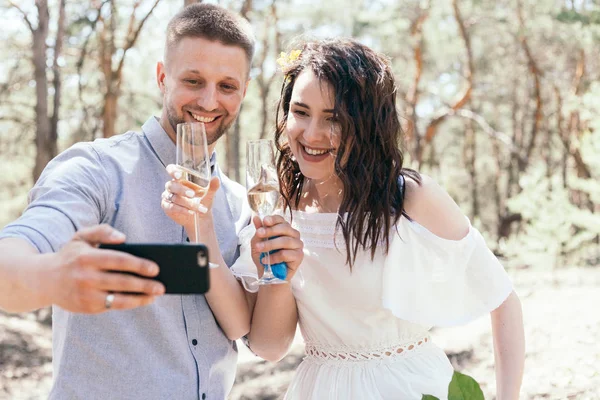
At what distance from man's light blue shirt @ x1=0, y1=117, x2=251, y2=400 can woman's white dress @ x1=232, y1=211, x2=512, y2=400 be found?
31 cm

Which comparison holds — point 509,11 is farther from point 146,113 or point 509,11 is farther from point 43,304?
point 43,304

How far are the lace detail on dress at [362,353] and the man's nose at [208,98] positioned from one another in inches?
42.2

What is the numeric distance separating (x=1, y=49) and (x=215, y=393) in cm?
1269

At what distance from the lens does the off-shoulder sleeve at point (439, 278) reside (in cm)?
244

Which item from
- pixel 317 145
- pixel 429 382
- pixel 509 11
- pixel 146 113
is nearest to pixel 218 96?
pixel 317 145

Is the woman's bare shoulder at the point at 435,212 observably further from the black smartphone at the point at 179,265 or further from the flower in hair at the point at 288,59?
the black smartphone at the point at 179,265

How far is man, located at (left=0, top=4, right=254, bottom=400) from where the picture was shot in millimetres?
2240

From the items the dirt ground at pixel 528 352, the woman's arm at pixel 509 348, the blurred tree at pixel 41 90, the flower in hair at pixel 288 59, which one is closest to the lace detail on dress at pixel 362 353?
the woman's arm at pixel 509 348

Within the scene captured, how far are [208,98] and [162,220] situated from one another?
52cm

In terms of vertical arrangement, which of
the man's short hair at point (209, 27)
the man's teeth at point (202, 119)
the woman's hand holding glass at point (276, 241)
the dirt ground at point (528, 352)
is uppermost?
the man's short hair at point (209, 27)

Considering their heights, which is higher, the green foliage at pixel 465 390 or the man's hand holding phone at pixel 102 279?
the man's hand holding phone at pixel 102 279

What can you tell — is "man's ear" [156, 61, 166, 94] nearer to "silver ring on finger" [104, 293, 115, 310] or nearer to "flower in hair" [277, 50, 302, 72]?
"flower in hair" [277, 50, 302, 72]

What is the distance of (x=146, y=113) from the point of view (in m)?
15.9

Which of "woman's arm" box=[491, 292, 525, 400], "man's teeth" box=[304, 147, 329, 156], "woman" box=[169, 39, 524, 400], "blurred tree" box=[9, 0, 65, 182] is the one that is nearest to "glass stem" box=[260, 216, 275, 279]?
"woman" box=[169, 39, 524, 400]
